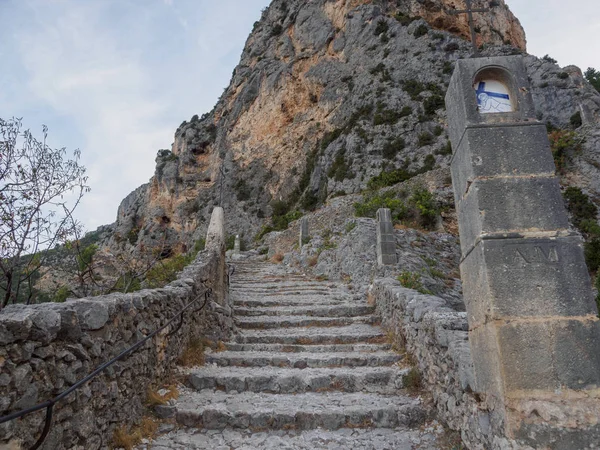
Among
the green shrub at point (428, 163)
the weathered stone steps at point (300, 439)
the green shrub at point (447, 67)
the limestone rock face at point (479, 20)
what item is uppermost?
the limestone rock face at point (479, 20)

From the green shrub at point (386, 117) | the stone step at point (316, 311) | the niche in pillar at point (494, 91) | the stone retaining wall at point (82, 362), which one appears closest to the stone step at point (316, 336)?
the stone step at point (316, 311)

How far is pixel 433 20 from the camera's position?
36438 millimetres

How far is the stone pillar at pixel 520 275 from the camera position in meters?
2.37

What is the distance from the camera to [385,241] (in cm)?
974

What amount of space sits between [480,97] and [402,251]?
300 inches

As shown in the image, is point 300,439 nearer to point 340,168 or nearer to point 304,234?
point 304,234

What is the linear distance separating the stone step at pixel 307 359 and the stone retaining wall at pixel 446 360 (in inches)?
16.3

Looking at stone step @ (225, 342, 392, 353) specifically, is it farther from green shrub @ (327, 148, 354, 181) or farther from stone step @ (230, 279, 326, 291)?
green shrub @ (327, 148, 354, 181)

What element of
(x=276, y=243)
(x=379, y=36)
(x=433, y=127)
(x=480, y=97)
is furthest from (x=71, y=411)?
(x=379, y=36)

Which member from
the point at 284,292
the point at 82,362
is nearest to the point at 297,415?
the point at 82,362

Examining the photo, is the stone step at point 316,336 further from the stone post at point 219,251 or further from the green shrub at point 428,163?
the green shrub at point 428,163

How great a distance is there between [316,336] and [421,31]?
34.9 metres

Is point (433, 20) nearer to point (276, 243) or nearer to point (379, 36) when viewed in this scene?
point (379, 36)

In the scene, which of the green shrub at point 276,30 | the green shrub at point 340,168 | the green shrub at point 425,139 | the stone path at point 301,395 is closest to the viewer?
the stone path at point 301,395
